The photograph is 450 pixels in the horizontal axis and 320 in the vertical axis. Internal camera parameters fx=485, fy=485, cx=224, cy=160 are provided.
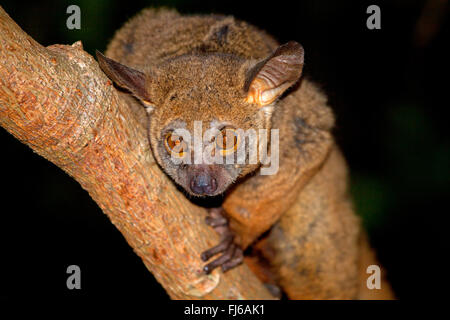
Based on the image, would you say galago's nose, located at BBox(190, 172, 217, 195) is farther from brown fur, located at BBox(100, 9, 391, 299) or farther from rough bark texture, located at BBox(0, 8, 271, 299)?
rough bark texture, located at BBox(0, 8, 271, 299)

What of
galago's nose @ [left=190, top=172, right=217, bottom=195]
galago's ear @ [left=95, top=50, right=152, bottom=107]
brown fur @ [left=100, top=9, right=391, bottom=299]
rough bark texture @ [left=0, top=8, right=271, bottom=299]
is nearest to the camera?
rough bark texture @ [left=0, top=8, right=271, bottom=299]

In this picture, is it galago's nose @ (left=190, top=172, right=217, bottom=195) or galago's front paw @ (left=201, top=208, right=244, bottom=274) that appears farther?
galago's front paw @ (left=201, top=208, right=244, bottom=274)

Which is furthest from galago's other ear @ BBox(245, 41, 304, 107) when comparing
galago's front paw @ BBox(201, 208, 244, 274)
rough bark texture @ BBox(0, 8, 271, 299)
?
galago's front paw @ BBox(201, 208, 244, 274)

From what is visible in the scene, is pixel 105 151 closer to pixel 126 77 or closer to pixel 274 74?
pixel 126 77

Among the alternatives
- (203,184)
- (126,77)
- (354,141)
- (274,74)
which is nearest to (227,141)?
(203,184)

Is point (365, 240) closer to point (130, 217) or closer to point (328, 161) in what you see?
point (328, 161)

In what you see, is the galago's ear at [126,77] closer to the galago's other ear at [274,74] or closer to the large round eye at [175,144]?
the large round eye at [175,144]
